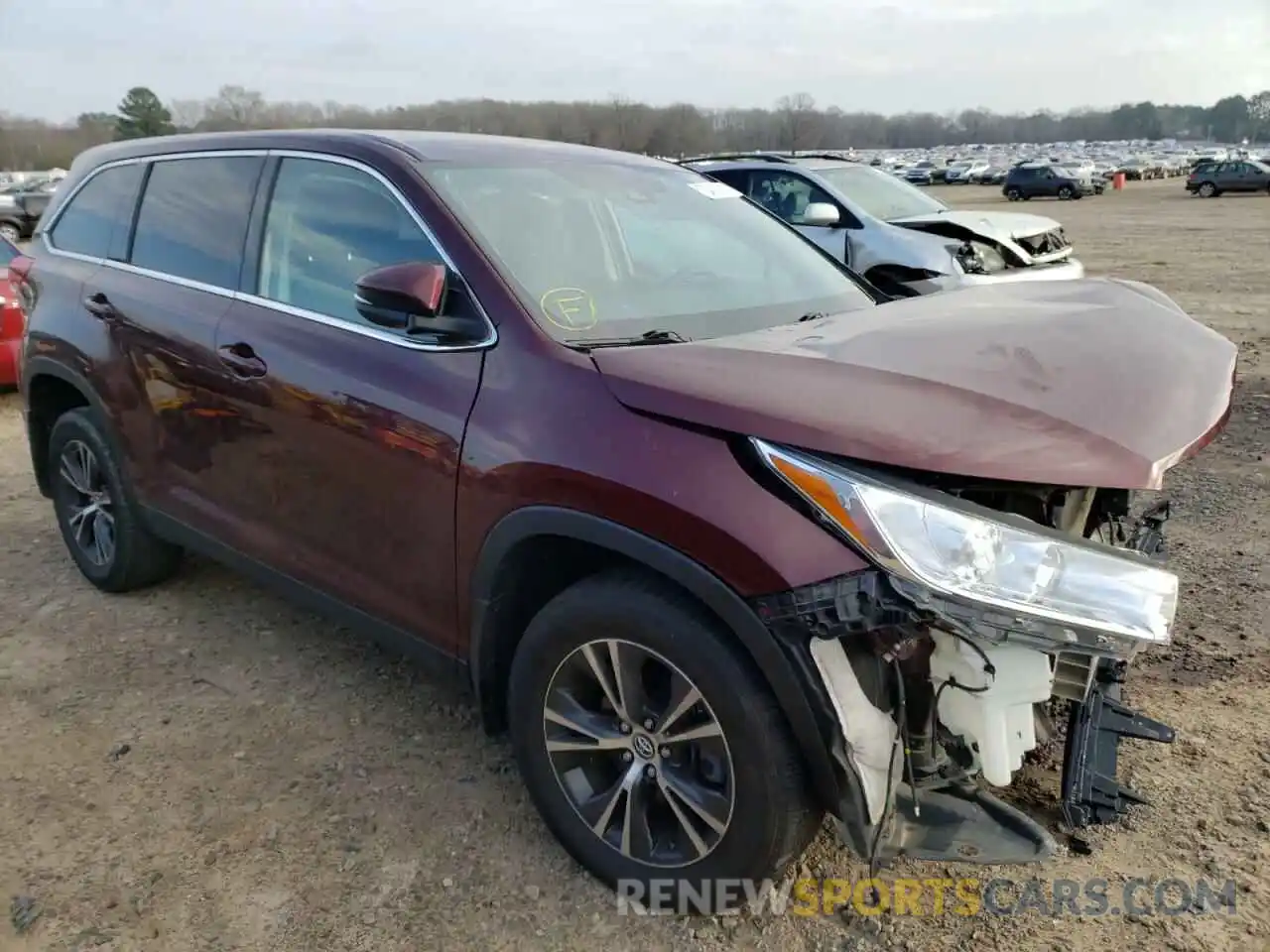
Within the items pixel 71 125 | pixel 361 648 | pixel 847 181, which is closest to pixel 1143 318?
pixel 361 648

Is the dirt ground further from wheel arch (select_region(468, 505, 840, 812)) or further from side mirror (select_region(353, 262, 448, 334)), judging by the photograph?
side mirror (select_region(353, 262, 448, 334))

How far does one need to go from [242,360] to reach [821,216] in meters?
6.23

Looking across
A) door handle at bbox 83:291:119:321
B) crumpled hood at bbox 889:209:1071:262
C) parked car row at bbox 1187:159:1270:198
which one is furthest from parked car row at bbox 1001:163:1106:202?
door handle at bbox 83:291:119:321

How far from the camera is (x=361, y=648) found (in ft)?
12.5

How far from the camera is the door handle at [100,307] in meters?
3.81

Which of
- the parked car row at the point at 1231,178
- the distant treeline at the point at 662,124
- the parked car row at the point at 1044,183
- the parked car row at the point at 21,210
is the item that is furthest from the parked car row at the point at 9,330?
the parked car row at the point at 1231,178

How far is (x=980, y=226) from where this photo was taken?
28.3ft

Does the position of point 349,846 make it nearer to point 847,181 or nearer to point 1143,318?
point 1143,318

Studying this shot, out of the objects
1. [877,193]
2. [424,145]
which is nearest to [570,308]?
[424,145]

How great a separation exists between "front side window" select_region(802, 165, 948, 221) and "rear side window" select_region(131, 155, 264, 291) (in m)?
6.26

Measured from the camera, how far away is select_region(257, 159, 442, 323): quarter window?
9.35ft

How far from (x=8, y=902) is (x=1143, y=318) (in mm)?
3405

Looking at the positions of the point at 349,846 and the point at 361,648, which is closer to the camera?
the point at 349,846

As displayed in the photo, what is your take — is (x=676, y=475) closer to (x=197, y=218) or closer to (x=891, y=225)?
(x=197, y=218)
